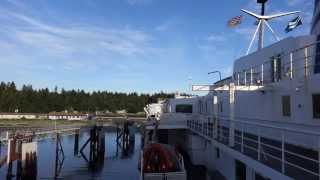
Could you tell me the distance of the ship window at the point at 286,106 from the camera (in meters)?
17.3

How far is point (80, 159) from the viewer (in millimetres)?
52156

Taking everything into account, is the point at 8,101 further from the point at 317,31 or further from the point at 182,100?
the point at 317,31

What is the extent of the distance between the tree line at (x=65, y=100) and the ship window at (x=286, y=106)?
451 feet

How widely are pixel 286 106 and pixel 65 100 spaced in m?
165

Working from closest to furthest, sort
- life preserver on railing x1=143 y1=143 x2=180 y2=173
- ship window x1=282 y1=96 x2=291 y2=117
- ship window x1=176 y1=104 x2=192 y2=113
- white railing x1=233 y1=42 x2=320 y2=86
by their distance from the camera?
ship window x1=282 y1=96 x2=291 y2=117, white railing x1=233 y1=42 x2=320 y2=86, life preserver on railing x1=143 y1=143 x2=180 y2=173, ship window x1=176 y1=104 x2=192 y2=113

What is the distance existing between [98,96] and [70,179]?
497 feet

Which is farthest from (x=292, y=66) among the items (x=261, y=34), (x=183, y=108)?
(x=183, y=108)

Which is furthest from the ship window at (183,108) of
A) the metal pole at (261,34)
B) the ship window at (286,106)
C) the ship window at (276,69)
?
the ship window at (286,106)

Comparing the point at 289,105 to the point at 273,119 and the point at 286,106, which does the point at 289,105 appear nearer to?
the point at 286,106

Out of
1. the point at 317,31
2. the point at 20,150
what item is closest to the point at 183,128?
the point at 20,150

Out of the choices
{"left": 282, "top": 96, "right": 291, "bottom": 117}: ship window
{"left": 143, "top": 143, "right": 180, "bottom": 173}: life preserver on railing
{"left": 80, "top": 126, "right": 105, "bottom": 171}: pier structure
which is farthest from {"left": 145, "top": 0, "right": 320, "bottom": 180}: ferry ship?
{"left": 80, "top": 126, "right": 105, "bottom": 171}: pier structure

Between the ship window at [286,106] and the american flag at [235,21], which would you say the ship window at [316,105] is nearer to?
the ship window at [286,106]

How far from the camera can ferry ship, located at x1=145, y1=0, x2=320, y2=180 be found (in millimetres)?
12670

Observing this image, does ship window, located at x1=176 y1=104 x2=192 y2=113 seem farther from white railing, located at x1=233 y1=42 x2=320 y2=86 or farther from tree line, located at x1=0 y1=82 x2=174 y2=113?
tree line, located at x1=0 y1=82 x2=174 y2=113
